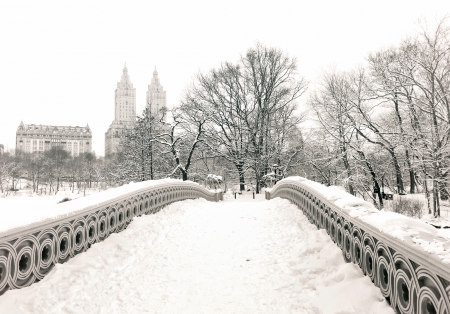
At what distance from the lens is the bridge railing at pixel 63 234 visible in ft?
9.12

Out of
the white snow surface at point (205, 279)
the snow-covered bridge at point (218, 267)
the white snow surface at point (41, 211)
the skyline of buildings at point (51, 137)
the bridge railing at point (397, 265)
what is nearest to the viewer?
the bridge railing at point (397, 265)

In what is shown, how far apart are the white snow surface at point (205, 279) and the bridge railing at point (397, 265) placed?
132 mm

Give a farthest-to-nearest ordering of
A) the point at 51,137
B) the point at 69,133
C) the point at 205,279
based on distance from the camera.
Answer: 1. the point at 69,133
2. the point at 51,137
3. the point at 205,279

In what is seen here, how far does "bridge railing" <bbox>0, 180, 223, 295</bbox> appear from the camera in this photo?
9.12ft

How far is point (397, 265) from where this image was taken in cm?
237

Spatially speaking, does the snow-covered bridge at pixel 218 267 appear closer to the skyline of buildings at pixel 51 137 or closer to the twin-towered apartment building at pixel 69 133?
the twin-towered apartment building at pixel 69 133

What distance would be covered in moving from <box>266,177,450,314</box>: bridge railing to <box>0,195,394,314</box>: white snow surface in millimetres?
132

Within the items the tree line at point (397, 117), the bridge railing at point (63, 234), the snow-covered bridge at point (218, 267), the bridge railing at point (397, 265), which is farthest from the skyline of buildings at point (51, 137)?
the bridge railing at point (397, 265)

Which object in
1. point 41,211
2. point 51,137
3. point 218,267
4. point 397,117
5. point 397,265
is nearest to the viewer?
point 397,265

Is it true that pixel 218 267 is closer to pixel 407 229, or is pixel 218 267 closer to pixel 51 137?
pixel 407 229

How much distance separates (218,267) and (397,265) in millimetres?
2510

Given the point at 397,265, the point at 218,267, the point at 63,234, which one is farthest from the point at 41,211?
the point at 397,265

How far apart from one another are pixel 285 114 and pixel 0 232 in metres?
28.2

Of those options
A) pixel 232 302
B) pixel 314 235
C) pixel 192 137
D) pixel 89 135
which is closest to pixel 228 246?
pixel 314 235
